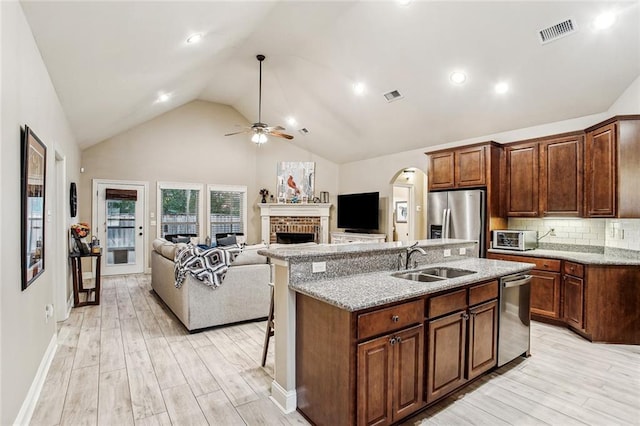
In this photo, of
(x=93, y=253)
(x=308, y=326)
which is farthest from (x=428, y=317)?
(x=93, y=253)

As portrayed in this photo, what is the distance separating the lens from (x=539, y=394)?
8.45ft

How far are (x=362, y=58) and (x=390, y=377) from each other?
4369 mm

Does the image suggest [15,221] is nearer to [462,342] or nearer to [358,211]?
[462,342]

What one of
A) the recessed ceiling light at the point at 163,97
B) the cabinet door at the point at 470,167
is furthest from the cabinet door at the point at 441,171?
the recessed ceiling light at the point at 163,97

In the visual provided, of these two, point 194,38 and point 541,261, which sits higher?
point 194,38

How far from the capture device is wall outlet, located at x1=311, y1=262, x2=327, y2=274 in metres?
2.42

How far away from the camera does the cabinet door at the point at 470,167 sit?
4.88 meters

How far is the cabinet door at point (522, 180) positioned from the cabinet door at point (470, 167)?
15.9 inches

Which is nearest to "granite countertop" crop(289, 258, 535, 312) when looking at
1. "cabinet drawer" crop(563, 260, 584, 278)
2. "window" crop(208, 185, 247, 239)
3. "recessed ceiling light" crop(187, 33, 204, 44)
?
"cabinet drawer" crop(563, 260, 584, 278)

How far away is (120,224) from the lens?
7.21 meters

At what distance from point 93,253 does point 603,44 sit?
6913 mm

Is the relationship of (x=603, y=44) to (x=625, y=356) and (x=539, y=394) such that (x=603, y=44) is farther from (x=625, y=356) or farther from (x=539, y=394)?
(x=539, y=394)

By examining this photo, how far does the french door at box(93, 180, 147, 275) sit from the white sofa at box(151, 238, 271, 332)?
11.3 feet

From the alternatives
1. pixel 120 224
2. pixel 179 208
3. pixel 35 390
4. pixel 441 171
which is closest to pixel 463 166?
pixel 441 171
